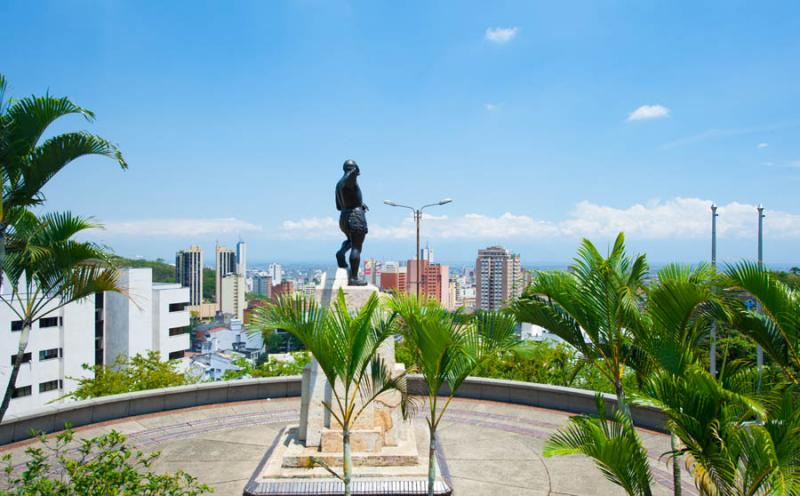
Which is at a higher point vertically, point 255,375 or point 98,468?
point 98,468

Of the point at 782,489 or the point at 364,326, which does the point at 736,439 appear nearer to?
the point at 782,489

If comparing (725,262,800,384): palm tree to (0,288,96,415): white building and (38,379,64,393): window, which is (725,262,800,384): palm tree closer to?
(0,288,96,415): white building

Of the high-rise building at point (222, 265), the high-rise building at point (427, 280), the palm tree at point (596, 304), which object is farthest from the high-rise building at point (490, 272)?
the high-rise building at point (222, 265)

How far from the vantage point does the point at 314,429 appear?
26.5 feet

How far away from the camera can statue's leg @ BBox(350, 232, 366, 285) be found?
857 cm

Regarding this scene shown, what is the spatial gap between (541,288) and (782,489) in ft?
8.90

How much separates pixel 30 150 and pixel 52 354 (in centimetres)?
3437

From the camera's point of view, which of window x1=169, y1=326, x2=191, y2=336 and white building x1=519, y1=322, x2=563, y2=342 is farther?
window x1=169, y1=326, x2=191, y2=336

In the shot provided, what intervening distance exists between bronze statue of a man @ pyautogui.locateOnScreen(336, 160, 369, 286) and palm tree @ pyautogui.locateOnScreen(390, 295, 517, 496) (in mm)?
2981

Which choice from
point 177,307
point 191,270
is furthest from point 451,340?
point 191,270

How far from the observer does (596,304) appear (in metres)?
5.75

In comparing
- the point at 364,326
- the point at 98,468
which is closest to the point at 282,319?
the point at 364,326

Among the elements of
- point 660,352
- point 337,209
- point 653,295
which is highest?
point 337,209

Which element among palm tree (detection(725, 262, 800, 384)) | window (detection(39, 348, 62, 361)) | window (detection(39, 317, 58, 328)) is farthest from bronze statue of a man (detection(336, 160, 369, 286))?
window (detection(39, 348, 62, 361))
